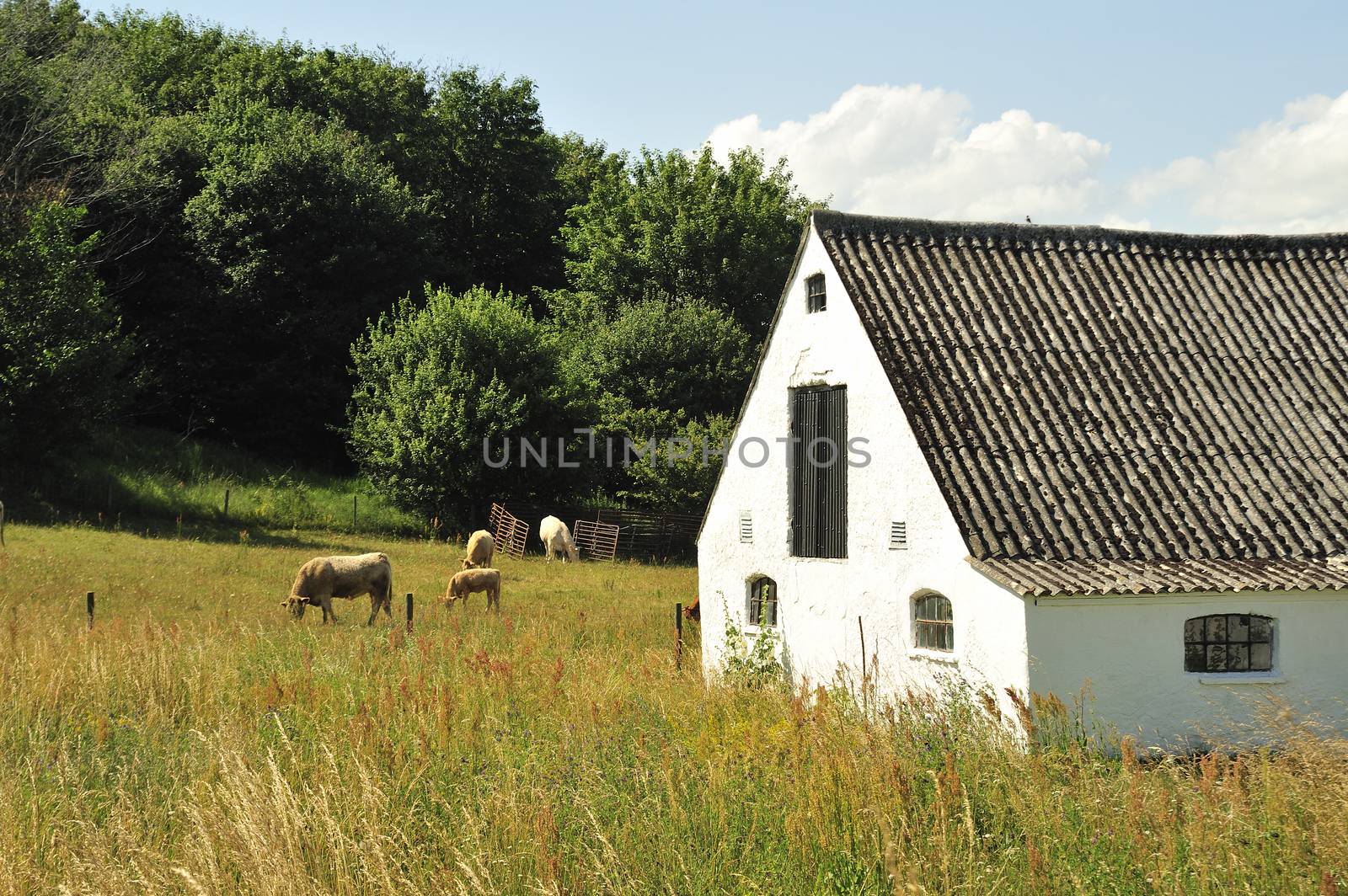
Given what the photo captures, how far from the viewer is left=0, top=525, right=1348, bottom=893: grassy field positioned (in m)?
6.17

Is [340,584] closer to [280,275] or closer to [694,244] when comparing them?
[280,275]

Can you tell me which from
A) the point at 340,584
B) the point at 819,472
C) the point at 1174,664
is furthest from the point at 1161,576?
the point at 340,584

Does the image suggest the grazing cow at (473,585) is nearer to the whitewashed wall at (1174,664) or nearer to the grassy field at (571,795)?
the grassy field at (571,795)

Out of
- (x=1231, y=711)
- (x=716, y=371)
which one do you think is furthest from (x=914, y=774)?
(x=716, y=371)

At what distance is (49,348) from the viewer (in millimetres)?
31797

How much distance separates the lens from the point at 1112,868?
20.6ft

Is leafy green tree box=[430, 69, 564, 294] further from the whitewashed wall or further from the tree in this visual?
the whitewashed wall

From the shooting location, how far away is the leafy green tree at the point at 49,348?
31.2 metres

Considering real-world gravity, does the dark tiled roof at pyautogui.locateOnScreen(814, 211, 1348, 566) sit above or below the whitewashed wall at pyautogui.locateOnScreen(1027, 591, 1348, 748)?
above

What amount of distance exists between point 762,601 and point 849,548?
2.45 meters

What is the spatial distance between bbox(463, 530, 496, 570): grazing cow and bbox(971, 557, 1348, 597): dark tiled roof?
63.7ft

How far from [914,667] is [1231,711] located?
12.2 feet

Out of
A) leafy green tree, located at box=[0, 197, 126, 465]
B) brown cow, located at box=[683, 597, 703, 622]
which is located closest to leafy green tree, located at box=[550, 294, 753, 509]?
leafy green tree, located at box=[0, 197, 126, 465]

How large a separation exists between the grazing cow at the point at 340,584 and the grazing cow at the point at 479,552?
6.03 metres
